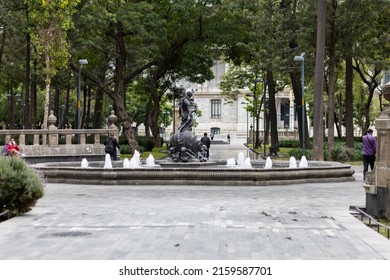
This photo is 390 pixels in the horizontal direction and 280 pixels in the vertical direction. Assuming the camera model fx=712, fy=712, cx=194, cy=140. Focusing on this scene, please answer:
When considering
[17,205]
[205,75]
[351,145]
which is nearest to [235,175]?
[17,205]

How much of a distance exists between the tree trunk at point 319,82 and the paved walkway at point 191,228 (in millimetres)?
13703

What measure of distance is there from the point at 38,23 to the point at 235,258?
3084cm

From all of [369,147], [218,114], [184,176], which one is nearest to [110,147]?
[184,176]

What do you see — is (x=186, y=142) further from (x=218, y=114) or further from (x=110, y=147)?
(x=218, y=114)

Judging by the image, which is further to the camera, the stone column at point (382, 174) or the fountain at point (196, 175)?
the fountain at point (196, 175)

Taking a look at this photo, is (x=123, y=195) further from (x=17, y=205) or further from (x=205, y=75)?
(x=205, y=75)

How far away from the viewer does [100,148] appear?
39188mm

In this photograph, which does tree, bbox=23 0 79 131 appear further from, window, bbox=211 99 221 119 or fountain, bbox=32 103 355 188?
window, bbox=211 99 221 119

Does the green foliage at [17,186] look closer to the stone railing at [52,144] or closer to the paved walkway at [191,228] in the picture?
the paved walkway at [191,228]

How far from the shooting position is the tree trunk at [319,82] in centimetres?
3294

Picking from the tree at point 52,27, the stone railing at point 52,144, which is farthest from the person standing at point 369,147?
the tree at point 52,27

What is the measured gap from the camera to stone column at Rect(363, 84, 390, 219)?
13797mm

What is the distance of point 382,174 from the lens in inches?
555

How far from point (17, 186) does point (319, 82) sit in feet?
→ 74.0
